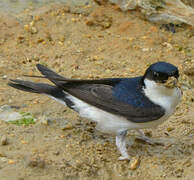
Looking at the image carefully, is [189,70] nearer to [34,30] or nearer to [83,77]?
[83,77]

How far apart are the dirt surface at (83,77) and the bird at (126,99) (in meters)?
0.32

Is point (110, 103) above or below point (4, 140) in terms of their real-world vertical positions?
above

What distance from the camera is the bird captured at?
410 cm

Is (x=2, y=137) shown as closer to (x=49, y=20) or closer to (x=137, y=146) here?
(x=137, y=146)

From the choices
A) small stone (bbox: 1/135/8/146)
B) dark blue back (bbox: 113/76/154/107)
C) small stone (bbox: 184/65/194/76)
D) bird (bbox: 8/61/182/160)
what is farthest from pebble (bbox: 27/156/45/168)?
small stone (bbox: 184/65/194/76)

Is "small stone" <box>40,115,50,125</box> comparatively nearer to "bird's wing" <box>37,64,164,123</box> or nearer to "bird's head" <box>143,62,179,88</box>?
"bird's wing" <box>37,64,164,123</box>

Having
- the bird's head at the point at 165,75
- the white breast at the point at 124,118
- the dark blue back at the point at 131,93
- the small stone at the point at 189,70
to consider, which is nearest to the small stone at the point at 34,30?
the small stone at the point at 189,70

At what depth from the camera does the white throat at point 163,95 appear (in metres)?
4.14

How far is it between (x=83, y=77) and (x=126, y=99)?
160 centimetres

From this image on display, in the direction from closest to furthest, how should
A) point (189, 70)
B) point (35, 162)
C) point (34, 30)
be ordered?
point (35, 162), point (189, 70), point (34, 30)

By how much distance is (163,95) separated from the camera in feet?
13.7

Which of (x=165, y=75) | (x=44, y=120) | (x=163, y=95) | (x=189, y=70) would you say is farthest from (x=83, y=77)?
(x=165, y=75)

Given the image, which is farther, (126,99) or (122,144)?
(122,144)

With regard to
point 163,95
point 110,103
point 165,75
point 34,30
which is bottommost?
Answer: point 34,30
